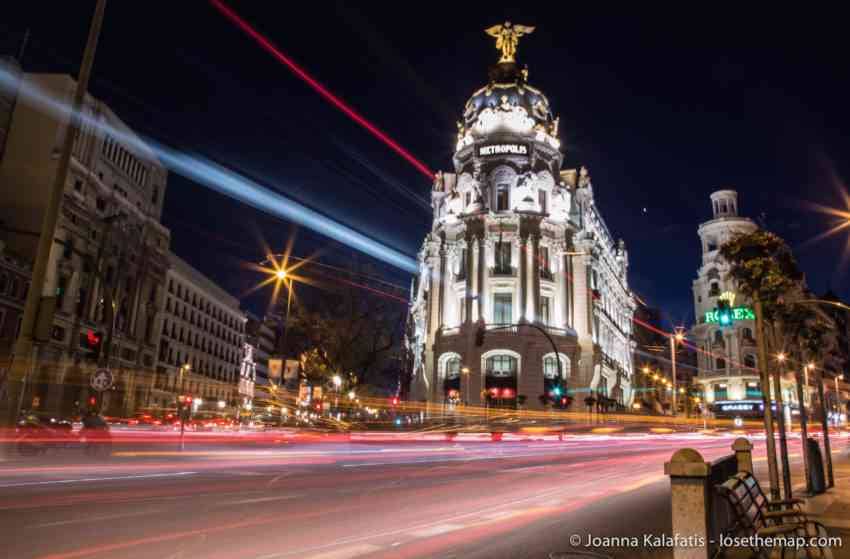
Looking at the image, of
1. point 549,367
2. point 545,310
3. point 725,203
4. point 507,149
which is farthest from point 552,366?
point 725,203

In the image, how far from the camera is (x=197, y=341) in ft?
279

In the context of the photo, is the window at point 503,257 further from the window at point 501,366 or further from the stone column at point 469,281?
the window at point 501,366

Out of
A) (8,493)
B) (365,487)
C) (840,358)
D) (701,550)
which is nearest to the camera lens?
(701,550)

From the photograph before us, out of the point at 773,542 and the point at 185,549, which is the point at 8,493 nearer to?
the point at 185,549

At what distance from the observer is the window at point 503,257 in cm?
6012

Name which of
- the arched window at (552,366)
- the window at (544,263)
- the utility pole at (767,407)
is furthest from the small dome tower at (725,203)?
the utility pole at (767,407)

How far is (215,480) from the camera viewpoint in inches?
583

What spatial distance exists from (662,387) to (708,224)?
85.4 feet

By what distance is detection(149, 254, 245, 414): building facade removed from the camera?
74.8 meters

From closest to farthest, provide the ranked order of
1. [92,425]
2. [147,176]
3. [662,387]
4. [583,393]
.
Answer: [92,425], [583,393], [147,176], [662,387]

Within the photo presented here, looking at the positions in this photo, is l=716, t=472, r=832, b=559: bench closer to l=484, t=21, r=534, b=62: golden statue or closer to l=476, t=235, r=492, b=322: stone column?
l=476, t=235, r=492, b=322: stone column

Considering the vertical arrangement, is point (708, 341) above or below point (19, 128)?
below

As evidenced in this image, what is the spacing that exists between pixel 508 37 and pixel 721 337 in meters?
55.1

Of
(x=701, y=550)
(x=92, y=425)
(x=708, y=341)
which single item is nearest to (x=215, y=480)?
(x=92, y=425)
